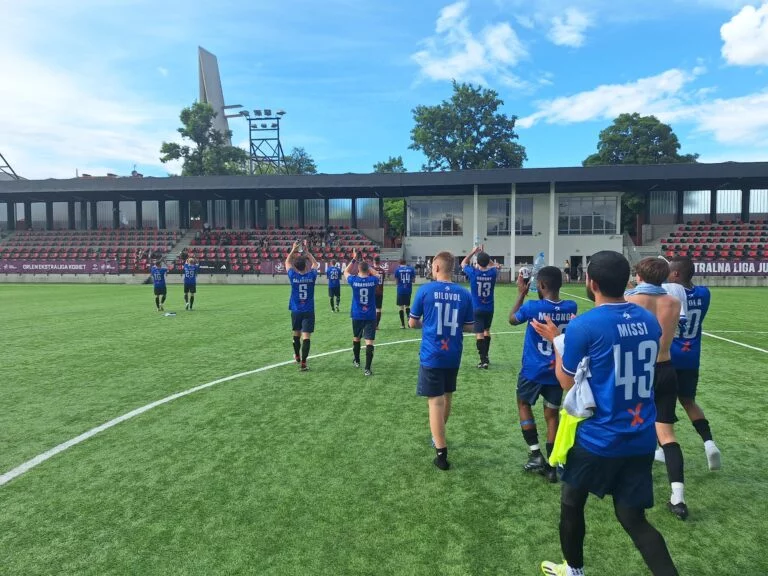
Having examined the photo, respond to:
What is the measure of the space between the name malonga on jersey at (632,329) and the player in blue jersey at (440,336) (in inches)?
82.1

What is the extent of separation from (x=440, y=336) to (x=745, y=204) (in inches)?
1836

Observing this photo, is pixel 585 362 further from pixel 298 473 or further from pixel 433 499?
pixel 298 473

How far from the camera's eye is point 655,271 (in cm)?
387

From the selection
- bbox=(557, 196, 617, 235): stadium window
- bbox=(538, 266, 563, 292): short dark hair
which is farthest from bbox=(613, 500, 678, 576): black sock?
bbox=(557, 196, 617, 235): stadium window

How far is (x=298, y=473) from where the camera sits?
452cm

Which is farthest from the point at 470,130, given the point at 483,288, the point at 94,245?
the point at 483,288

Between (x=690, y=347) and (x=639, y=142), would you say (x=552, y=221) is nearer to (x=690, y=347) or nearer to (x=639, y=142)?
(x=639, y=142)

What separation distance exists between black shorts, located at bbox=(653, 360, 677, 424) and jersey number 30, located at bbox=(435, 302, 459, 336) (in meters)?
1.75

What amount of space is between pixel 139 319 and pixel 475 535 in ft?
49.5

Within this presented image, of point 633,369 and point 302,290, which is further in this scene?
point 302,290

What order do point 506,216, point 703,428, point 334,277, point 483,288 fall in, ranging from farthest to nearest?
point 506,216, point 334,277, point 483,288, point 703,428

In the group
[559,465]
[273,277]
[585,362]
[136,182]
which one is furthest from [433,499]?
[136,182]

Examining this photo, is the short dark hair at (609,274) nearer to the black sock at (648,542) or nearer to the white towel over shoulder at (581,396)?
the white towel over shoulder at (581,396)

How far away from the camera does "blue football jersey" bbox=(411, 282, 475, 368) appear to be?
4625 mm
